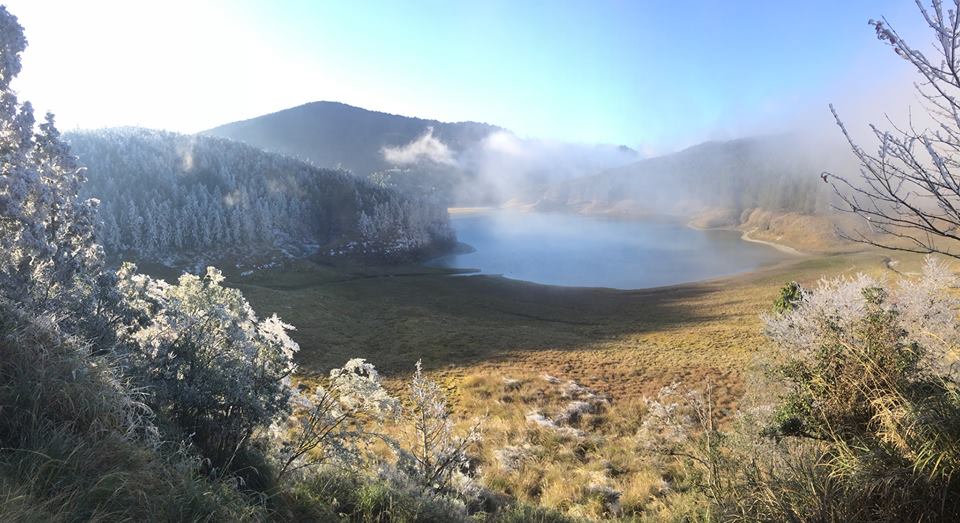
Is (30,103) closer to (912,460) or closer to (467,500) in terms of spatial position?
(467,500)

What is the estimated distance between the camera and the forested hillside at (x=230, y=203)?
105125 millimetres

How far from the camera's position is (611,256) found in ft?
411

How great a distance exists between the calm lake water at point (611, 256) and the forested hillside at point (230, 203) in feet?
77.6

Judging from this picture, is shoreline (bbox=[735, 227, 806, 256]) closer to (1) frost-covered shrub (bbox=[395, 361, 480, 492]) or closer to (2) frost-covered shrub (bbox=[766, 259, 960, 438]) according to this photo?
(2) frost-covered shrub (bbox=[766, 259, 960, 438])

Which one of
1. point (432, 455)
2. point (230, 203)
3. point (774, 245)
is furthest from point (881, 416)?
point (774, 245)

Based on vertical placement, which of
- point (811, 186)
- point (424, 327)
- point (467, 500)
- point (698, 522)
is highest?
point (811, 186)

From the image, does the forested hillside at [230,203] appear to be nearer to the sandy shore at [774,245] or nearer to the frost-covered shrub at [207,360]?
the sandy shore at [774,245]

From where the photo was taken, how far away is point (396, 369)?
1240 inches

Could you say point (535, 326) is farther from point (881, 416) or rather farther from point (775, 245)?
point (775, 245)

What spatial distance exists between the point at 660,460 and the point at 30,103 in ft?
51.0

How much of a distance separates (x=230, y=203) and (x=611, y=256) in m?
103

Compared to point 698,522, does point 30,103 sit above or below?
above

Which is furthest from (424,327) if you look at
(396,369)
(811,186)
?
(811,186)

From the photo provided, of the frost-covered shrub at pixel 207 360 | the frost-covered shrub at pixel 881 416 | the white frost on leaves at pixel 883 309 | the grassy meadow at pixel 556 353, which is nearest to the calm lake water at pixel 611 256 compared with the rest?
the grassy meadow at pixel 556 353
